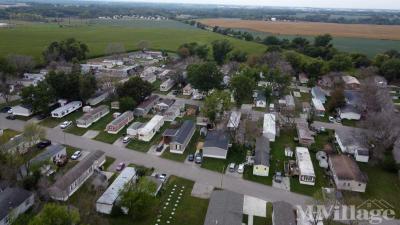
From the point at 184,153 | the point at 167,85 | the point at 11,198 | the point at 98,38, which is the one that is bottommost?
the point at 184,153

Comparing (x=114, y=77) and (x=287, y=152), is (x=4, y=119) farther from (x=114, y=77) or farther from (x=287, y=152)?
(x=287, y=152)

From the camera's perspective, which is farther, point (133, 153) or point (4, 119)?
point (4, 119)

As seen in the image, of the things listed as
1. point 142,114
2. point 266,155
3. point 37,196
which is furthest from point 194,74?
point 37,196

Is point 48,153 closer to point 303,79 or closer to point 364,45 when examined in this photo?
point 303,79

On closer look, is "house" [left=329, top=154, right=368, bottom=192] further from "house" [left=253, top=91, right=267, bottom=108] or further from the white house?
"house" [left=253, top=91, right=267, bottom=108]

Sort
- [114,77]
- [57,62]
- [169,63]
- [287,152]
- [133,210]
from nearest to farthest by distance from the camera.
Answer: [133,210], [287,152], [114,77], [57,62], [169,63]

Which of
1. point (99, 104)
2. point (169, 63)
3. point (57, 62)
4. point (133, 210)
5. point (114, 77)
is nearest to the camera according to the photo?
point (133, 210)

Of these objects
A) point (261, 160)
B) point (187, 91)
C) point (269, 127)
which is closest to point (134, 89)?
point (187, 91)

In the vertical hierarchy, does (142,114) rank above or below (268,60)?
below
